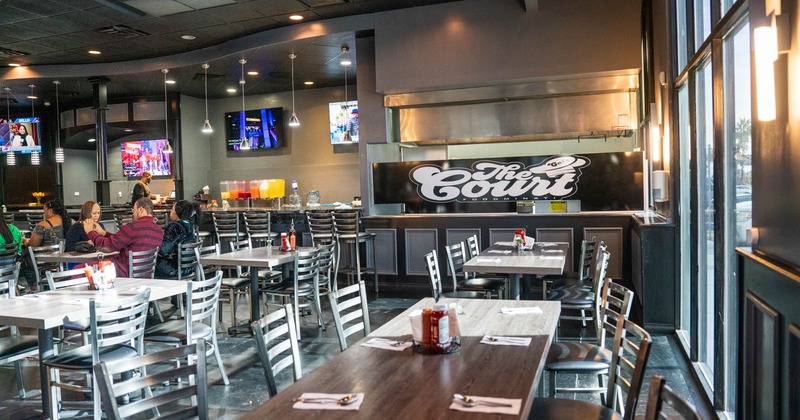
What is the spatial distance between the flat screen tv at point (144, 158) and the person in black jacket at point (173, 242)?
7.60 m

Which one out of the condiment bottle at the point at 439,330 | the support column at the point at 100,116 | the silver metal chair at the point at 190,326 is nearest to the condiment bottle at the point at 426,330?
the condiment bottle at the point at 439,330

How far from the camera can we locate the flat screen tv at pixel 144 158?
45.5 ft

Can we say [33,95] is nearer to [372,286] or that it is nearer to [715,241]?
[372,286]

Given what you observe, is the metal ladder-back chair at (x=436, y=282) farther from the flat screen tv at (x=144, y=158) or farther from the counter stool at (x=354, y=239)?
the flat screen tv at (x=144, y=158)

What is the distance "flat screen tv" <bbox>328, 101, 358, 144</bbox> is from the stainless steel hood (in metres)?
2.84

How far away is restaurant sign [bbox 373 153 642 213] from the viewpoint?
312 inches

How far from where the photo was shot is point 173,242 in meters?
6.47

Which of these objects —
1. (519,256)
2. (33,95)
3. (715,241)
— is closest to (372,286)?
(519,256)

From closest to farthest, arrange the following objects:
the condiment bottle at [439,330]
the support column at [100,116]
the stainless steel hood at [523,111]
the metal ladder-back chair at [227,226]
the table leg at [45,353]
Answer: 1. the condiment bottle at [439,330]
2. the table leg at [45,353]
3. the stainless steel hood at [523,111]
4. the metal ladder-back chair at [227,226]
5. the support column at [100,116]

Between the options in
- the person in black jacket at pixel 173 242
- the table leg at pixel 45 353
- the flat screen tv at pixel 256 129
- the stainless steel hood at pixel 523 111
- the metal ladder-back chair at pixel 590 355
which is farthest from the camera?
the flat screen tv at pixel 256 129

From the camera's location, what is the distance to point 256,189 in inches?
453

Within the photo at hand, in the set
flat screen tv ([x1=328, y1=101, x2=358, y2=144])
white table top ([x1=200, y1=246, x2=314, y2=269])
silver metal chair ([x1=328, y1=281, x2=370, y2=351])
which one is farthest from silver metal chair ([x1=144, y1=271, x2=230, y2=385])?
flat screen tv ([x1=328, y1=101, x2=358, y2=144])

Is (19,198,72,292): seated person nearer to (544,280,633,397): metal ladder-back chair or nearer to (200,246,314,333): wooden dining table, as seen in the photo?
(200,246,314,333): wooden dining table

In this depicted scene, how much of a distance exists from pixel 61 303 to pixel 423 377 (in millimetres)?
2621
